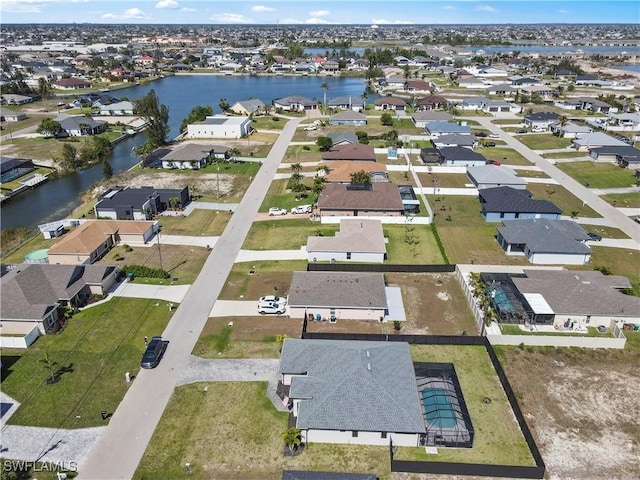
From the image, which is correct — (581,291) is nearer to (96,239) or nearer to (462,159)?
(462,159)

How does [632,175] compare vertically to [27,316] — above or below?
below

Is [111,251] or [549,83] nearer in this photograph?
[111,251]

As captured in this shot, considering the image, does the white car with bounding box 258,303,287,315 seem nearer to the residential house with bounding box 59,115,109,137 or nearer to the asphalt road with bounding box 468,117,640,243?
the asphalt road with bounding box 468,117,640,243

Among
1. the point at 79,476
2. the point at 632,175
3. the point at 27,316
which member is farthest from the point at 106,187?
the point at 632,175

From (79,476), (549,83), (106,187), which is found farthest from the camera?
(549,83)

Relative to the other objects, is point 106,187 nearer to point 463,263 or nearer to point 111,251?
point 111,251

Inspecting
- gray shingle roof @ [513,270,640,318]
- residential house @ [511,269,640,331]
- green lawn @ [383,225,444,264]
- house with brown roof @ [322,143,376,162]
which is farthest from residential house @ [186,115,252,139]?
residential house @ [511,269,640,331]
